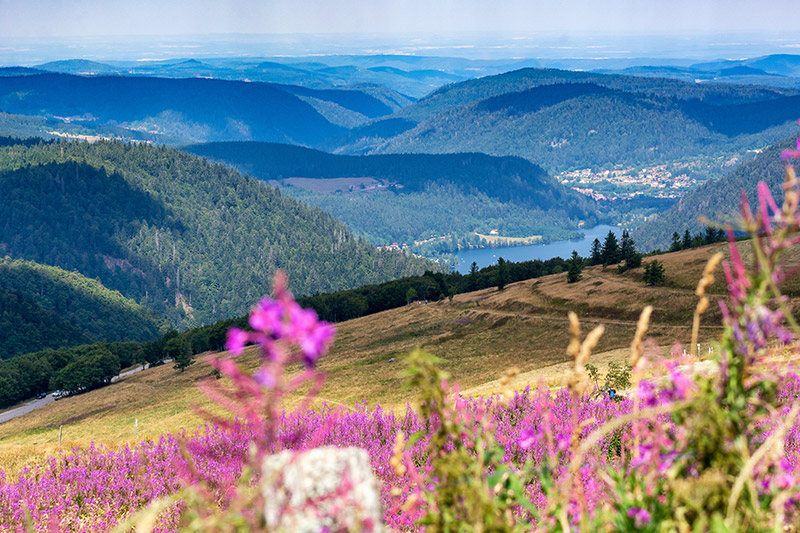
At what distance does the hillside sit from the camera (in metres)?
61.9

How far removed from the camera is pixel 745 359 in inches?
156

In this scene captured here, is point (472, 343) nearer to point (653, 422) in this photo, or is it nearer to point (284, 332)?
point (653, 422)

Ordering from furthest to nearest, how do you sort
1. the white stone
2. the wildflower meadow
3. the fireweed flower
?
1. the white stone
2. the wildflower meadow
3. the fireweed flower

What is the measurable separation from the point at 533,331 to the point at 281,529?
3074 inches

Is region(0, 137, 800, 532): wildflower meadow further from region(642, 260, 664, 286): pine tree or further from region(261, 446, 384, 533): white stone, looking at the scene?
region(642, 260, 664, 286): pine tree

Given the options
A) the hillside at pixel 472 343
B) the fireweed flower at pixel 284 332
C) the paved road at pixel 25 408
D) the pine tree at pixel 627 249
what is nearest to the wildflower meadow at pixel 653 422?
the fireweed flower at pixel 284 332

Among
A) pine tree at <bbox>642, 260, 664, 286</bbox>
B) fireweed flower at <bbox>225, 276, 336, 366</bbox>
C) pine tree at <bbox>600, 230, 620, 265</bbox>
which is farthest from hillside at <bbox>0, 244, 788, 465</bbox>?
fireweed flower at <bbox>225, 276, 336, 366</bbox>

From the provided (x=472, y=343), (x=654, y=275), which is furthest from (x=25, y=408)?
(x=654, y=275)

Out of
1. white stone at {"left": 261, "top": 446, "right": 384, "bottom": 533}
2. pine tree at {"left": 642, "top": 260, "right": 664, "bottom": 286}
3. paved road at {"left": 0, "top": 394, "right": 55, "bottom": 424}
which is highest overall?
white stone at {"left": 261, "top": 446, "right": 384, "bottom": 533}

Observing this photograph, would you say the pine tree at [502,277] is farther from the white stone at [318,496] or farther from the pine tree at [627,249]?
the white stone at [318,496]

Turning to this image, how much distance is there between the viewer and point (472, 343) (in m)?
82.3

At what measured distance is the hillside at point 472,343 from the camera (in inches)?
2437

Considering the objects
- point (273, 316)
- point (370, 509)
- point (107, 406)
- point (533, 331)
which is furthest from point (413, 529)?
point (107, 406)

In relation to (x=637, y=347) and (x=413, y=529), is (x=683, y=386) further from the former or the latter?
(x=413, y=529)
